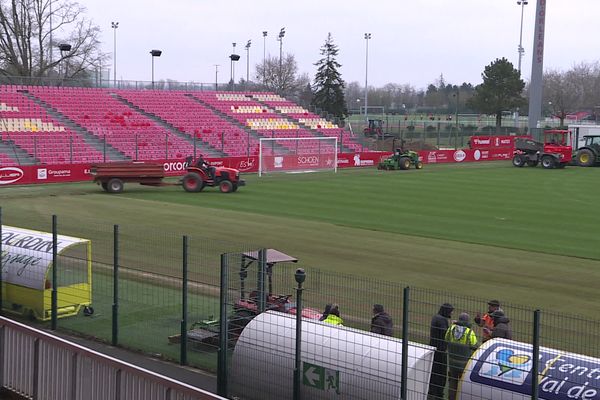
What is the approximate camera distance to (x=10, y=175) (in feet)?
131

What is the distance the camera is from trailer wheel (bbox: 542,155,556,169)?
182ft

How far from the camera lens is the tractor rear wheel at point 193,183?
118 feet

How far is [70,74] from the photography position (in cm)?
7088

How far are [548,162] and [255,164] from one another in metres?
19.9

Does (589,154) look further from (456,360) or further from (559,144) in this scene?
(456,360)

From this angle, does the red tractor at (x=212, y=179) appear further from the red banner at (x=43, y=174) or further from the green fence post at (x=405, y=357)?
the green fence post at (x=405, y=357)

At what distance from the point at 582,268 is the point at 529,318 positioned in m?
6.11

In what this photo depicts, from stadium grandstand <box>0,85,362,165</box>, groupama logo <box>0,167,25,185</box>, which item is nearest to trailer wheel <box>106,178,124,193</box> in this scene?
groupama logo <box>0,167,25,185</box>

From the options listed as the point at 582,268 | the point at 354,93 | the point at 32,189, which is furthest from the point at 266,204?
the point at 354,93

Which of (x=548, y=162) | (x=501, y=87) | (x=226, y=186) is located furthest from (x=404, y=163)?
(x=501, y=87)

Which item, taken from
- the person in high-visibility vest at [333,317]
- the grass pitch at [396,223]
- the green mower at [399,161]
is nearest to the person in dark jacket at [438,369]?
the person in high-visibility vest at [333,317]

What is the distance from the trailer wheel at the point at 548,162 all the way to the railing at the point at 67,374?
49.6 meters

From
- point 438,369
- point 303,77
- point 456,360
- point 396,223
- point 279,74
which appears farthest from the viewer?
point 303,77

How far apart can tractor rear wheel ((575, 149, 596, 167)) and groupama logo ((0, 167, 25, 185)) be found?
37.7m
